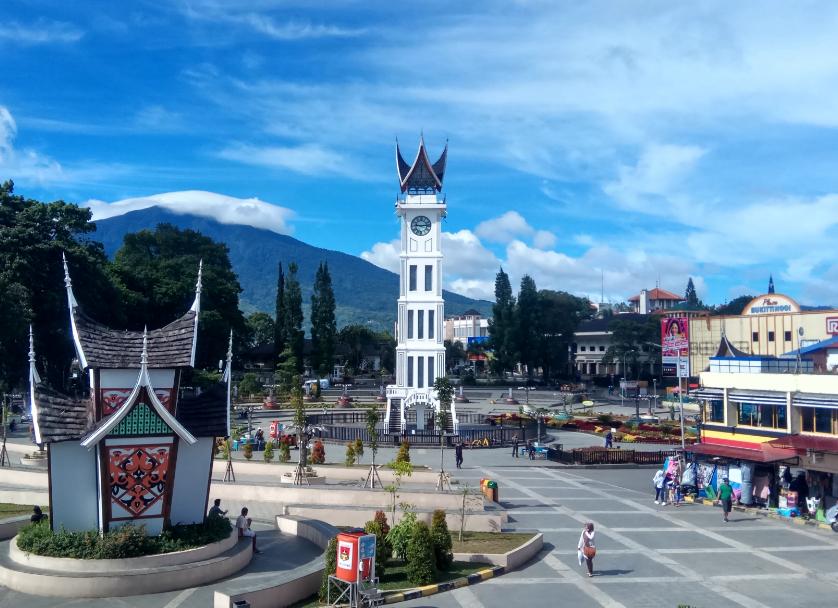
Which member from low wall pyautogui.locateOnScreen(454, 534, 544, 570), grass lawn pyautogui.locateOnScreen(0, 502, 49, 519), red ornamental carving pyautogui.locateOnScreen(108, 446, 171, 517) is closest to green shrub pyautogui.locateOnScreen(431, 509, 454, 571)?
low wall pyautogui.locateOnScreen(454, 534, 544, 570)

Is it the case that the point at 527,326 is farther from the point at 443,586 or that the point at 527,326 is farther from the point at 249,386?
the point at 443,586

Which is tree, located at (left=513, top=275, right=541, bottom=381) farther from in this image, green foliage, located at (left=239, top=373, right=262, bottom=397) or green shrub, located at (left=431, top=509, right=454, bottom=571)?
green shrub, located at (left=431, top=509, right=454, bottom=571)

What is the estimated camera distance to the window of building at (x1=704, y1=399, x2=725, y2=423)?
97.7ft

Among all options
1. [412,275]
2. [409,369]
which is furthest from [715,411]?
[412,275]

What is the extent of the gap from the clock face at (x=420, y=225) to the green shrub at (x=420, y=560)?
124ft

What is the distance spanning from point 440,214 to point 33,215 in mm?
Answer: 25825

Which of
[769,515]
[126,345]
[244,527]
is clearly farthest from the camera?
[769,515]

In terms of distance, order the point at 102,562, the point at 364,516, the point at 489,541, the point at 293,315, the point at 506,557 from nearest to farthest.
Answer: the point at 102,562, the point at 506,557, the point at 489,541, the point at 364,516, the point at 293,315

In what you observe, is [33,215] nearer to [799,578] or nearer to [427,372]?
[427,372]

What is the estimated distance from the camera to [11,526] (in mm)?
21016

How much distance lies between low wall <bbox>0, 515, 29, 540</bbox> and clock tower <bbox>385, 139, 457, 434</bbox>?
3218cm

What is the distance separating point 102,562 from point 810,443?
69.9 feet

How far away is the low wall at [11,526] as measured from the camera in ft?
68.2

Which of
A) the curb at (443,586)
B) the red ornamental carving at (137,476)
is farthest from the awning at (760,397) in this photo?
the red ornamental carving at (137,476)
